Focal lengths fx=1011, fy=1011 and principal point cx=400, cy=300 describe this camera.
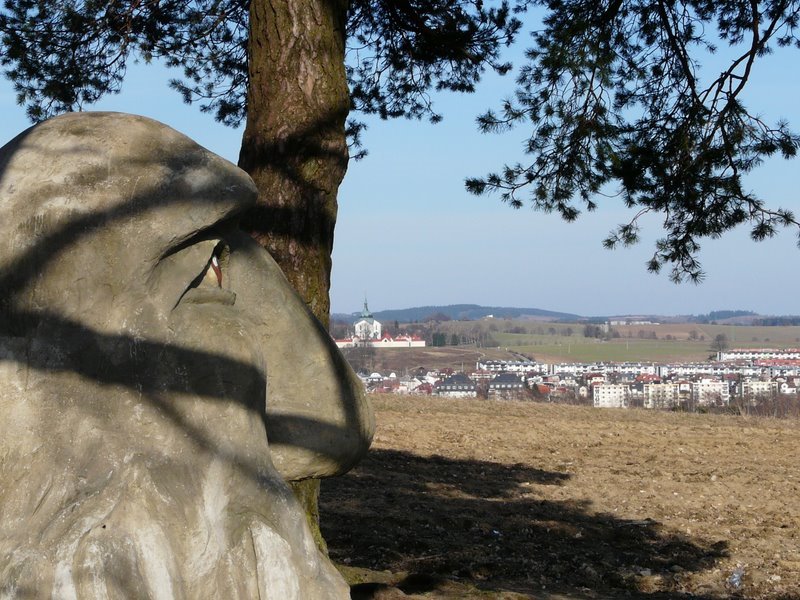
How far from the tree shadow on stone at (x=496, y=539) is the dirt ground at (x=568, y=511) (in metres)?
0.02

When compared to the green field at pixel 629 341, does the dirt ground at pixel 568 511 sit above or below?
below

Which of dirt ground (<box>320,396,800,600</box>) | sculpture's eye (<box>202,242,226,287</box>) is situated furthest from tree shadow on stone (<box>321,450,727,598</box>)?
sculpture's eye (<box>202,242,226,287</box>)

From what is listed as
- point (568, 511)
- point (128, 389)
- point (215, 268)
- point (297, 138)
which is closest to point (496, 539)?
point (568, 511)

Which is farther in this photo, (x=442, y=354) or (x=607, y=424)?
(x=442, y=354)

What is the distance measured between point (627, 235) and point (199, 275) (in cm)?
544

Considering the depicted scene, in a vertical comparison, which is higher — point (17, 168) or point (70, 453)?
point (17, 168)

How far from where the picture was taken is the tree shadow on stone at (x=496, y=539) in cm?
606

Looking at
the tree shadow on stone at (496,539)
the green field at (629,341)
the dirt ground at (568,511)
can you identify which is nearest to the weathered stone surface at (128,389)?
the dirt ground at (568,511)

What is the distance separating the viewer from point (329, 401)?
2.69 m

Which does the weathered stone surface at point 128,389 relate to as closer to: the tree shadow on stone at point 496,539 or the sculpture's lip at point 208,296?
the sculpture's lip at point 208,296

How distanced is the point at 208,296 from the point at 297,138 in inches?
96.2

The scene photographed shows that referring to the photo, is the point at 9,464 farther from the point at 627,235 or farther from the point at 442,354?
the point at 442,354

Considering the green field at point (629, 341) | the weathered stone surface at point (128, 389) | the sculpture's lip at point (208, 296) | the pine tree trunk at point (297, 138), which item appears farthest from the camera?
the green field at point (629, 341)

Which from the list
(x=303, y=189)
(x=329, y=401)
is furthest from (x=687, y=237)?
(x=329, y=401)
